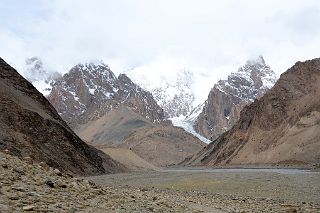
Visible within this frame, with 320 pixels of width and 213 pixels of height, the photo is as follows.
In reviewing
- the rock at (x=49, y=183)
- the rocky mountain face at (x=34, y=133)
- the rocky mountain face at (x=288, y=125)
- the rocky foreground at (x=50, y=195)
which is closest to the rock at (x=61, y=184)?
the rocky foreground at (x=50, y=195)

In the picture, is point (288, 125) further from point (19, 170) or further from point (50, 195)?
point (50, 195)

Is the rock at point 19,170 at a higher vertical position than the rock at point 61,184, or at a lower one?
higher

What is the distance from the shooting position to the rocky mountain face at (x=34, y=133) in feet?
203

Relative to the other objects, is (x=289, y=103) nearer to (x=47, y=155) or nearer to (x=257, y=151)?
(x=257, y=151)

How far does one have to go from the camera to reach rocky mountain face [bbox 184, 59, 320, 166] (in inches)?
5965

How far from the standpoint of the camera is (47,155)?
216 ft

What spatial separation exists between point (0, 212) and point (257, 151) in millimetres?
169813

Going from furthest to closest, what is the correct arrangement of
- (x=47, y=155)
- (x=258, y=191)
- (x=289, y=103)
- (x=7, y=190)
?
(x=289, y=103) < (x=47, y=155) < (x=258, y=191) < (x=7, y=190)

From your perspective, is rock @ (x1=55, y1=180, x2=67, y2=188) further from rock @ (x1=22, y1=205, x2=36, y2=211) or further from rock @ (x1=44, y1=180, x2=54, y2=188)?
rock @ (x1=22, y1=205, x2=36, y2=211)

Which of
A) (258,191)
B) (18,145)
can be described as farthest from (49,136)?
(258,191)

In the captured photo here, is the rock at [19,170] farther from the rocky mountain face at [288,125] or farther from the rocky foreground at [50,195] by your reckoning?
the rocky mountain face at [288,125]

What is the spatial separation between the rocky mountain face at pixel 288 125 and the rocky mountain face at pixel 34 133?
76.0 metres

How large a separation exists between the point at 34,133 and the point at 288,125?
11960 cm

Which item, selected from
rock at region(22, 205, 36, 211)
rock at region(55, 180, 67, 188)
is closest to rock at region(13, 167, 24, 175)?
rock at region(55, 180, 67, 188)
